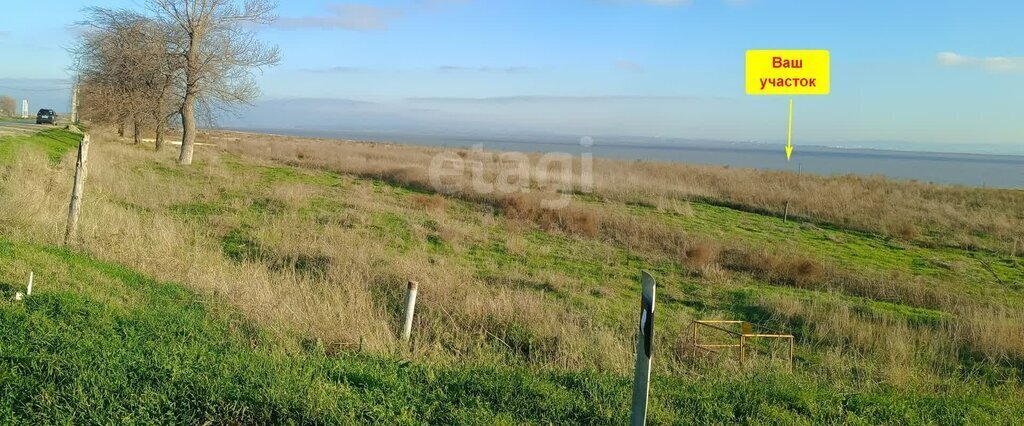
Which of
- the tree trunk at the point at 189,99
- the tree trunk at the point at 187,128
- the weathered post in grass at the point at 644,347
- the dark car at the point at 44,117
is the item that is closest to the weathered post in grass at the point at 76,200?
the weathered post in grass at the point at 644,347

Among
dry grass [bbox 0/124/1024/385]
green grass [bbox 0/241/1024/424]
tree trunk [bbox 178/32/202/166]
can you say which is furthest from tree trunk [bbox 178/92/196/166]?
green grass [bbox 0/241/1024/424]

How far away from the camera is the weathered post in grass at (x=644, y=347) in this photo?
3314mm

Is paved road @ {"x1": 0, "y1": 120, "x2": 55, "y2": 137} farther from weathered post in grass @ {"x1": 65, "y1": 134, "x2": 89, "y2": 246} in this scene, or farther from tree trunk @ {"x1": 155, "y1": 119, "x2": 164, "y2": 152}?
Result: weathered post in grass @ {"x1": 65, "y1": 134, "x2": 89, "y2": 246}

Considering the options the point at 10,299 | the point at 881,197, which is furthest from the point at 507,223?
the point at 881,197

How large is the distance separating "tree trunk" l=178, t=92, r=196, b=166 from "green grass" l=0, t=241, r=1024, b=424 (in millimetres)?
27374

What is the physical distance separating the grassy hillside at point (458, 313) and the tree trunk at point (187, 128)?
1132 centimetres

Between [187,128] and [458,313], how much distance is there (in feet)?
91.0

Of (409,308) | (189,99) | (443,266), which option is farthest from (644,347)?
(189,99)

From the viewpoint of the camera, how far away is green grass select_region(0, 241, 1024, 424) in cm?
397

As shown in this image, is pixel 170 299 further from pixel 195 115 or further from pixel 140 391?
pixel 195 115

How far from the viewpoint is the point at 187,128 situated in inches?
1236

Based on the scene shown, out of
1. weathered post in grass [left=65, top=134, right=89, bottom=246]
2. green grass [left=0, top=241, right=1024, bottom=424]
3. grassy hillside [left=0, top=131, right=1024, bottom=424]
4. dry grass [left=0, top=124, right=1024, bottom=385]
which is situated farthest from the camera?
weathered post in grass [left=65, top=134, right=89, bottom=246]

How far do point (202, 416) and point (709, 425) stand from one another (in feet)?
10.1

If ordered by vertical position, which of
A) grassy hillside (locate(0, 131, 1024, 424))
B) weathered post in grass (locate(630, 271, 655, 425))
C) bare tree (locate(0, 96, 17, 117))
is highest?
bare tree (locate(0, 96, 17, 117))
